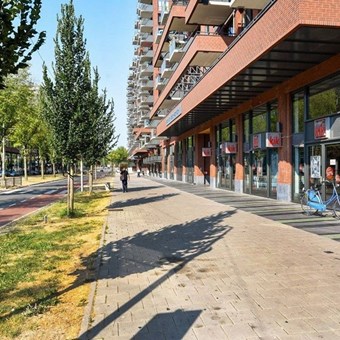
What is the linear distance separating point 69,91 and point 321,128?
874 cm

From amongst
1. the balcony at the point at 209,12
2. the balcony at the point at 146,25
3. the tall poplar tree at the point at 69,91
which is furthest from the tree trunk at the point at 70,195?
the balcony at the point at 146,25

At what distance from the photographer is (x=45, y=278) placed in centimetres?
640

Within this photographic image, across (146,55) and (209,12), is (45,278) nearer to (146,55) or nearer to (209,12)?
(209,12)

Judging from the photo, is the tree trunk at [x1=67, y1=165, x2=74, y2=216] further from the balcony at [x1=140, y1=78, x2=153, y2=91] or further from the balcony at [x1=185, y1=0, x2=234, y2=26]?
the balcony at [x1=140, y1=78, x2=153, y2=91]

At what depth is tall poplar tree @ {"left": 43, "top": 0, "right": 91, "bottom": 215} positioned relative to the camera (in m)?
14.0

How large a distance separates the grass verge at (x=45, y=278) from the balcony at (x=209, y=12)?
14413 mm

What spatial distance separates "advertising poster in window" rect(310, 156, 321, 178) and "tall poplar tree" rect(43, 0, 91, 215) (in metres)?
8.12

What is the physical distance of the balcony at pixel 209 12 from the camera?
21.0 m

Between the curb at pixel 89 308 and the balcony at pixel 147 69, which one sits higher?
the balcony at pixel 147 69

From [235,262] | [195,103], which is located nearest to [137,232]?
[235,262]

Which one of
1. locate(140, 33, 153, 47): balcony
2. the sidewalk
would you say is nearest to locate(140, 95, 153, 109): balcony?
locate(140, 33, 153, 47): balcony

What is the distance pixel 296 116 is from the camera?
15867mm

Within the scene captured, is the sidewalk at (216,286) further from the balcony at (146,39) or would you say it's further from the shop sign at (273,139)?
the balcony at (146,39)

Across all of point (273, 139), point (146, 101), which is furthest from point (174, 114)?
point (146, 101)
